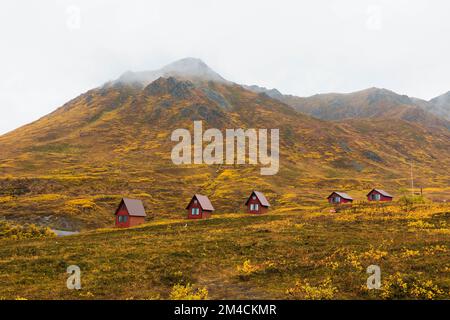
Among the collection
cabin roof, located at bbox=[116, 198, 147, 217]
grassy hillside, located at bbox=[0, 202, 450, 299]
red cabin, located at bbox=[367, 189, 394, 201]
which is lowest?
grassy hillside, located at bbox=[0, 202, 450, 299]

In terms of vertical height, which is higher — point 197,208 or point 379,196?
point 379,196

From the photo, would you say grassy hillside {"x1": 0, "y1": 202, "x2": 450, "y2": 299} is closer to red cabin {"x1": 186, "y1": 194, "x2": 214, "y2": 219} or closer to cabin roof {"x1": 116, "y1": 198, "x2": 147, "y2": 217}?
cabin roof {"x1": 116, "y1": 198, "x2": 147, "y2": 217}

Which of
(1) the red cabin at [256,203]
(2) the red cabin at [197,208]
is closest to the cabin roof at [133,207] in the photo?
(2) the red cabin at [197,208]

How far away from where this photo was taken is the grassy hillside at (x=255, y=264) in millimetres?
26875

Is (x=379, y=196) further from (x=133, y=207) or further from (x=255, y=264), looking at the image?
(x=255, y=264)

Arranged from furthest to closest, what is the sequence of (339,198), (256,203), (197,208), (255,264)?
(339,198)
(256,203)
(197,208)
(255,264)

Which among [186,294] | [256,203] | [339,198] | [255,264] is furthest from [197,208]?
[186,294]

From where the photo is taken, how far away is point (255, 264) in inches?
1411

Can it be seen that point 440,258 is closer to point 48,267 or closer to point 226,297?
point 226,297

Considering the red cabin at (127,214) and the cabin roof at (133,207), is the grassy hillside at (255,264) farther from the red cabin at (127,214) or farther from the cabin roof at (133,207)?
the cabin roof at (133,207)

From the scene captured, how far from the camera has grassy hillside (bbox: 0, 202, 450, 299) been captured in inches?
1058

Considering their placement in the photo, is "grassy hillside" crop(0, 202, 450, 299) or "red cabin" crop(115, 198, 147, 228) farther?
"red cabin" crop(115, 198, 147, 228)

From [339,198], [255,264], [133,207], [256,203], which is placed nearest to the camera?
[255,264]

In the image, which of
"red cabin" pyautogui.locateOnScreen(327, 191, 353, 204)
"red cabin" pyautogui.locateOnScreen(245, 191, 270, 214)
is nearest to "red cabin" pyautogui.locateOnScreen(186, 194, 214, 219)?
"red cabin" pyautogui.locateOnScreen(245, 191, 270, 214)
